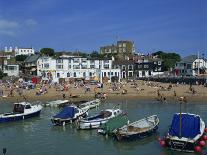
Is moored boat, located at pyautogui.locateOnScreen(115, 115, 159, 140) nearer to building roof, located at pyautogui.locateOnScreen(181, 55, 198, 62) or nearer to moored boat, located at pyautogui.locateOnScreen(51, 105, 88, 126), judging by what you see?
moored boat, located at pyautogui.locateOnScreen(51, 105, 88, 126)

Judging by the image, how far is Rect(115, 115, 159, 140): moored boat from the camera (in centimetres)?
3872

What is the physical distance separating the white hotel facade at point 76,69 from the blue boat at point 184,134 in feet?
252

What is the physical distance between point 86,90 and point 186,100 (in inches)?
854

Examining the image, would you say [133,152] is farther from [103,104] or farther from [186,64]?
[186,64]

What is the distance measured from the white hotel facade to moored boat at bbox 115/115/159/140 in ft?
233

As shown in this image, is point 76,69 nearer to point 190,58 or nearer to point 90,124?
point 190,58

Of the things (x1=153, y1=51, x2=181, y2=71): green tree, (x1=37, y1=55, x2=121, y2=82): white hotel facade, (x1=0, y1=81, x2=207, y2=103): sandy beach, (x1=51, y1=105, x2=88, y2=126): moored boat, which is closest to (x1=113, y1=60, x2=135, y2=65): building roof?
(x1=37, y1=55, x2=121, y2=82): white hotel facade

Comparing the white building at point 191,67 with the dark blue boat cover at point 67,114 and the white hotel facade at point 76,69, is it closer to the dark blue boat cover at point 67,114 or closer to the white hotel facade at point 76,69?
the white hotel facade at point 76,69

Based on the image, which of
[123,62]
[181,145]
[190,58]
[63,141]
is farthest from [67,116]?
[190,58]

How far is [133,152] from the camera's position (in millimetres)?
36094

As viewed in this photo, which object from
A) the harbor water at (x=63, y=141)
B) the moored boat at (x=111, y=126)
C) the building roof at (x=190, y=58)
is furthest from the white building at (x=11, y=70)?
the moored boat at (x=111, y=126)

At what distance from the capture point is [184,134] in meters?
35.4

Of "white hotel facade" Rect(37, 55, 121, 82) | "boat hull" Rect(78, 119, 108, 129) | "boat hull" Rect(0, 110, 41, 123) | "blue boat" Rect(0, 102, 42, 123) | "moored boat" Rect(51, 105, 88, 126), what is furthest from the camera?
"white hotel facade" Rect(37, 55, 121, 82)

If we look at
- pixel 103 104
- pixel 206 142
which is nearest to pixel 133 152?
pixel 206 142
